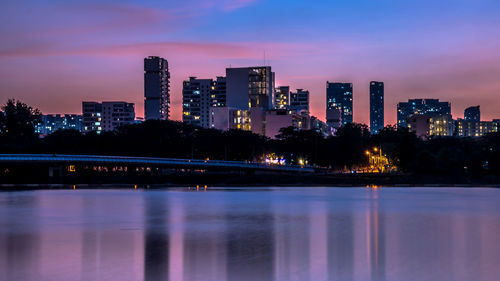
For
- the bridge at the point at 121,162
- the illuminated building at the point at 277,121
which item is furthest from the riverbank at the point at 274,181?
the illuminated building at the point at 277,121

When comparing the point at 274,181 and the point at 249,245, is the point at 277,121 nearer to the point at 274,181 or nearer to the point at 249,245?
the point at 274,181

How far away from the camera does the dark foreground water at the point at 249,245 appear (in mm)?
19250

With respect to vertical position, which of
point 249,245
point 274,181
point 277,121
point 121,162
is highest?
point 277,121

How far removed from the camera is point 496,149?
4360 inches

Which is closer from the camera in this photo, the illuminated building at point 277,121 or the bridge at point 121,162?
the bridge at point 121,162

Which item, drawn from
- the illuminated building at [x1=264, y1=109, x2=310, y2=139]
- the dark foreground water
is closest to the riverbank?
the dark foreground water

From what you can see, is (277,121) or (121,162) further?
(277,121)

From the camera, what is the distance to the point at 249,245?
25.4 meters

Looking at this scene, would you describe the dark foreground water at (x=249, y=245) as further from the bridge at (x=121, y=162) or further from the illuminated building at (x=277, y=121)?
the illuminated building at (x=277, y=121)

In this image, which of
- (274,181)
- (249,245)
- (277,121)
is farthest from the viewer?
(277,121)

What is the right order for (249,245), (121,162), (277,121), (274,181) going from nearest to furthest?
(249,245) < (121,162) < (274,181) < (277,121)

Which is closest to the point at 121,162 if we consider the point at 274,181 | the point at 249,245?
the point at 274,181

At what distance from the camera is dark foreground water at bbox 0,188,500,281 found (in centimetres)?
1925

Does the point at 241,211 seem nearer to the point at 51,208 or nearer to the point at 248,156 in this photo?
the point at 51,208
